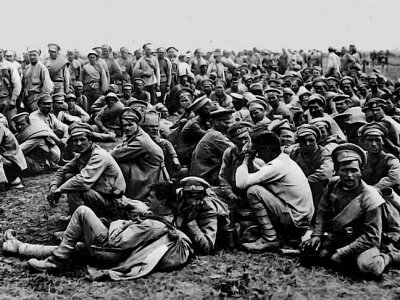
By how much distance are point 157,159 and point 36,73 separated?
6.26 metres

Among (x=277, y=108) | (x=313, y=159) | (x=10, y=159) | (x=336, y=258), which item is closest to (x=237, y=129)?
(x=313, y=159)

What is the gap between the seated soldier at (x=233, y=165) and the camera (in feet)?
24.7

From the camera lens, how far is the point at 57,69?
14250mm

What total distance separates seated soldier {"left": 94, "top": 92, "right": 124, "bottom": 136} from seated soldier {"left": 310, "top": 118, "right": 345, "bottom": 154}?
16.3 ft

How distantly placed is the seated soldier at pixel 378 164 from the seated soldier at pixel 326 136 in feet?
2.29

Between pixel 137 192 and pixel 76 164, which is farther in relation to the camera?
pixel 137 192

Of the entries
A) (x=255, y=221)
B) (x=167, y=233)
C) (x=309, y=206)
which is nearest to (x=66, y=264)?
(x=167, y=233)

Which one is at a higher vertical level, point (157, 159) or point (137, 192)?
point (157, 159)

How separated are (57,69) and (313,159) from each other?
847cm

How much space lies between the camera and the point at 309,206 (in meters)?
6.95

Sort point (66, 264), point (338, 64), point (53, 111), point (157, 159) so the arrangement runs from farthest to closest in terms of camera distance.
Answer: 1. point (338, 64)
2. point (53, 111)
3. point (157, 159)
4. point (66, 264)

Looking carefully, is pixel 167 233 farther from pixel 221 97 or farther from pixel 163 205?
pixel 221 97

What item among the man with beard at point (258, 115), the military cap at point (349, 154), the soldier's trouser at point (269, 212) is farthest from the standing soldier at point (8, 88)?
the military cap at point (349, 154)

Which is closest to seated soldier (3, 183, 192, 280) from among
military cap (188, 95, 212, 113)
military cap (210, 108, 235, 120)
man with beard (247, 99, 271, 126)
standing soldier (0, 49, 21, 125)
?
military cap (210, 108, 235, 120)
